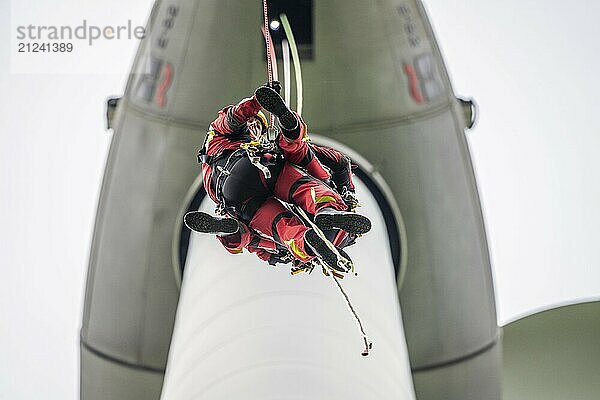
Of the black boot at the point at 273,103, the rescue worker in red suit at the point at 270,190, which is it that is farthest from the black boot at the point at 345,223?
the black boot at the point at 273,103

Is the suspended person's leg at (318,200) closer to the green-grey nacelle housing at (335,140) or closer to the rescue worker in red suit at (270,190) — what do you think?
the rescue worker in red suit at (270,190)

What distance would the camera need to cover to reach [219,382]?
0.73 m

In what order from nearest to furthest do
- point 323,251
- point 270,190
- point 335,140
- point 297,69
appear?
point 323,251, point 270,190, point 297,69, point 335,140

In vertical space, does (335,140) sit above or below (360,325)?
above

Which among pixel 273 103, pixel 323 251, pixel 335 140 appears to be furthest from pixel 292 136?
pixel 335 140

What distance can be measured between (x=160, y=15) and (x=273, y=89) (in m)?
0.51

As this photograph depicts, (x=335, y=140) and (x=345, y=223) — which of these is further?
(x=335, y=140)

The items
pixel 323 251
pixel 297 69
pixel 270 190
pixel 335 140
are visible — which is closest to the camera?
pixel 323 251

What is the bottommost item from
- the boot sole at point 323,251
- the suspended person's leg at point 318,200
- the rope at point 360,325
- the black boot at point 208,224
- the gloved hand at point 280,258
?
the rope at point 360,325

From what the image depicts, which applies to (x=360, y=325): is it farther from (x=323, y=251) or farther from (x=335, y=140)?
(x=335, y=140)

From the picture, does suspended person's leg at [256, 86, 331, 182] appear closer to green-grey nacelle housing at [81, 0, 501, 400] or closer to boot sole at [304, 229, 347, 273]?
boot sole at [304, 229, 347, 273]

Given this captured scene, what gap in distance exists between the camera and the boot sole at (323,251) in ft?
2.15

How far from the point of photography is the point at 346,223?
67 centimetres

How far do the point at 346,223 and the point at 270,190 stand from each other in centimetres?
11
